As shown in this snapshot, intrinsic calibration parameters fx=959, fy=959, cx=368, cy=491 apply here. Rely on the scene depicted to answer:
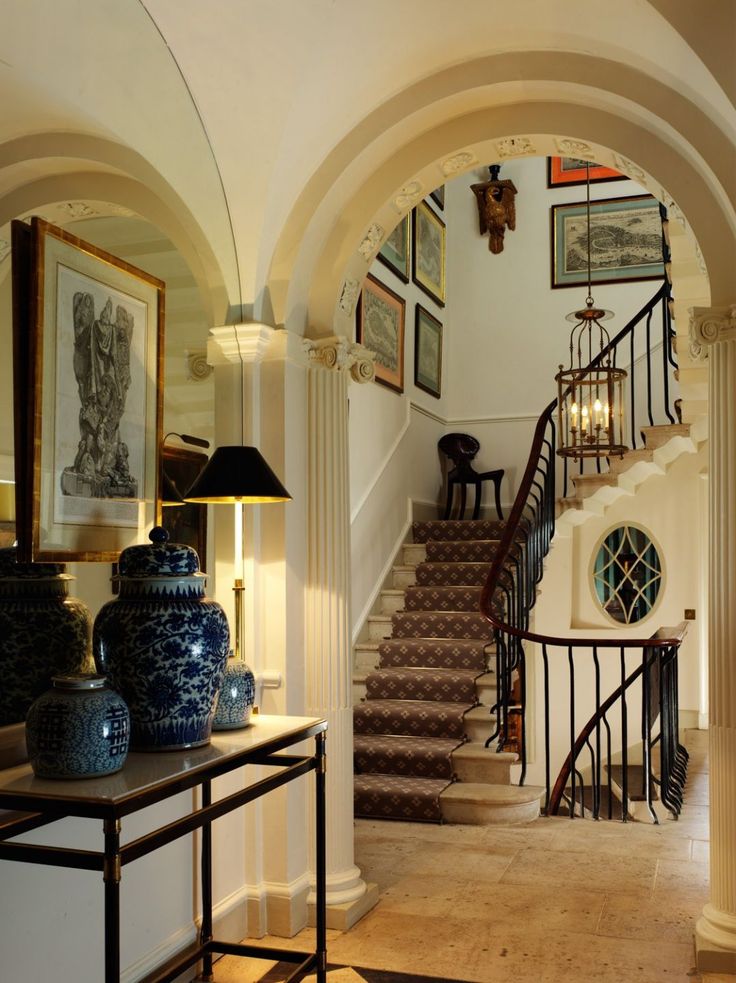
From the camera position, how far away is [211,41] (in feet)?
11.0

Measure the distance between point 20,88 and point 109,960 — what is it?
2563 mm

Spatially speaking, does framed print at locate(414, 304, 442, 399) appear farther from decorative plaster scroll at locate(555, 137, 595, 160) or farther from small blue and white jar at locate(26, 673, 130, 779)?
small blue and white jar at locate(26, 673, 130, 779)

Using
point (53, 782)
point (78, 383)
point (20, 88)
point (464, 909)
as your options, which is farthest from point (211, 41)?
point (464, 909)

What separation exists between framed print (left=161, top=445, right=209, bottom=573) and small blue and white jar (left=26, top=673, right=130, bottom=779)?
121 centimetres

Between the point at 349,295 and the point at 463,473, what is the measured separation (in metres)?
5.33

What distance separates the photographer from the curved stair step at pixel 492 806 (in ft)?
17.6

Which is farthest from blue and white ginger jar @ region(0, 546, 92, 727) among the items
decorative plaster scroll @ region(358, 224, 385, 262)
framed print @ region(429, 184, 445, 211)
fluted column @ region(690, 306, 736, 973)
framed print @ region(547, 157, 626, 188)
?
framed print @ region(547, 157, 626, 188)

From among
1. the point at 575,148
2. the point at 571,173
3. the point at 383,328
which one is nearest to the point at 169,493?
the point at 575,148

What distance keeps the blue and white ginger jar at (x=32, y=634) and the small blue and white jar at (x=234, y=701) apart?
439 millimetres

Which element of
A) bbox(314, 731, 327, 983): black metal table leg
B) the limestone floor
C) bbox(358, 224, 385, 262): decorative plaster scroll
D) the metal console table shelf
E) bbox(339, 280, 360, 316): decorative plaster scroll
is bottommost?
the limestone floor

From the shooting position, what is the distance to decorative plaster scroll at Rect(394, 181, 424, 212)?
4160mm

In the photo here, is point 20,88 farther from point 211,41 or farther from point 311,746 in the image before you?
point 311,746

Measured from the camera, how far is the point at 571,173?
383 inches

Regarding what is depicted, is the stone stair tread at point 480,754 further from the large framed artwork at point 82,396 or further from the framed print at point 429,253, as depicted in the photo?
the framed print at point 429,253
